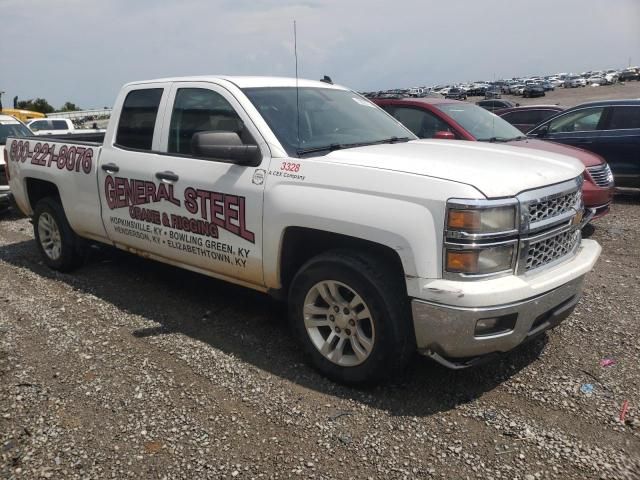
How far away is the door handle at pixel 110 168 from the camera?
4717 mm

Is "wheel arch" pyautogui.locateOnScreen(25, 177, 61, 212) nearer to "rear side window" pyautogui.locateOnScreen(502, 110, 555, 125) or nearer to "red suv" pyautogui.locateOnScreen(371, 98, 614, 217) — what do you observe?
"red suv" pyautogui.locateOnScreen(371, 98, 614, 217)

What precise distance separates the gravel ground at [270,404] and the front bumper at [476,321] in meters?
0.44

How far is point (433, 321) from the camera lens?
9.73 feet

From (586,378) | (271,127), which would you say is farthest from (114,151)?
(586,378)

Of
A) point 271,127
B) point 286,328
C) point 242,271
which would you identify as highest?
point 271,127

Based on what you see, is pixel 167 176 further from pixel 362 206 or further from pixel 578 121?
pixel 578 121

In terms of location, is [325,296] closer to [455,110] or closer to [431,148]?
[431,148]

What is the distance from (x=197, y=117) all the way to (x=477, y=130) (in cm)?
463

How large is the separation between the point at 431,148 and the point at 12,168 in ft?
15.7

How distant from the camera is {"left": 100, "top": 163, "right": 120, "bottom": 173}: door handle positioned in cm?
472

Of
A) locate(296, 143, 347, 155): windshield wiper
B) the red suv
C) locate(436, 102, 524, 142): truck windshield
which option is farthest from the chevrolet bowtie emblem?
locate(436, 102, 524, 142): truck windshield

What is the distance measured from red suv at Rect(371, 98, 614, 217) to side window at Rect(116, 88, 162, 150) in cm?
376

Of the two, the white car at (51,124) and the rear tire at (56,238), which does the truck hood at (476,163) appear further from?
the white car at (51,124)

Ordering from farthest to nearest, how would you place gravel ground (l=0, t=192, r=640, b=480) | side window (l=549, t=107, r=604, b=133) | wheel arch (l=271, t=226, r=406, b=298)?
side window (l=549, t=107, r=604, b=133), wheel arch (l=271, t=226, r=406, b=298), gravel ground (l=0, t=192, r=640, b=480)
